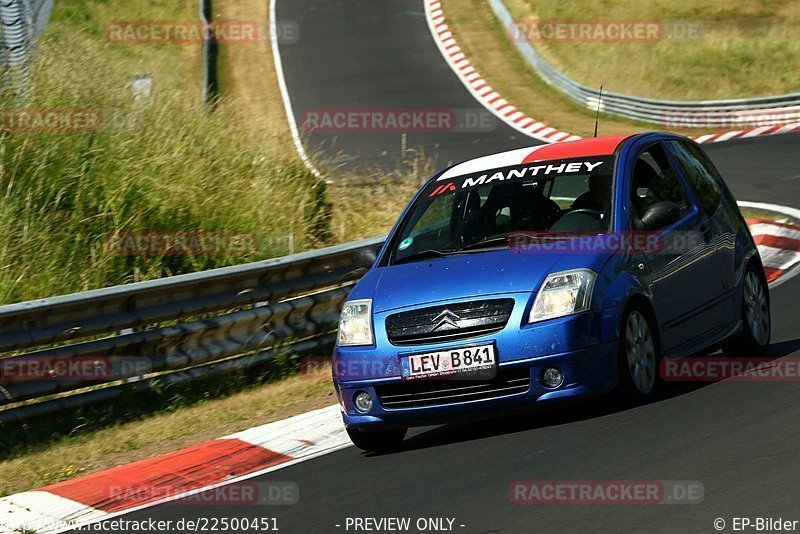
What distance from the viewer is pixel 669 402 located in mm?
7211

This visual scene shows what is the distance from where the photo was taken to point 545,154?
8.16m

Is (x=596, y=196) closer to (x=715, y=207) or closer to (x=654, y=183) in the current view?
(x=654, y=183)

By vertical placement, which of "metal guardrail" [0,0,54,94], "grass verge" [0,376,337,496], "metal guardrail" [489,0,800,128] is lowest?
"metal guardrail" [489,0,800,128]

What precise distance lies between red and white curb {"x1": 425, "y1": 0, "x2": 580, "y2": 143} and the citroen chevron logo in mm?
16632

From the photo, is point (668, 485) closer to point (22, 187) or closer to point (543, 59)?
point (22, 187)

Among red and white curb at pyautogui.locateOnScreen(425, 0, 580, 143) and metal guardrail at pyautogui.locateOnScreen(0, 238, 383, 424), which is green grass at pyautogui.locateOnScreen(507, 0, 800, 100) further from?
metal guardrail at pyautogui.locateOnScreen(0, 238, 383, 424)

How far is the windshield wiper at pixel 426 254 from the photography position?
24.9ft

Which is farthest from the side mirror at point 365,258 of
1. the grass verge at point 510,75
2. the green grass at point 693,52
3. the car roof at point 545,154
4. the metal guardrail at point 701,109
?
the green grass at point 693,52

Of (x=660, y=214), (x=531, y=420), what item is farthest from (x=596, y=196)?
(x=531, y=420)

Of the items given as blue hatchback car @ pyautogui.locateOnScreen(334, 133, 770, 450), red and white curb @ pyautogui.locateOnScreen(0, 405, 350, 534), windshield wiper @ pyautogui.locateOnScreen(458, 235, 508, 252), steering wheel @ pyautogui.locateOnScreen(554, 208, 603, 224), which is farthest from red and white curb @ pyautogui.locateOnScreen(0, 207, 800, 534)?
steering wheel @ pyautogui.locateOnScreen(554, 208, 603, 224)

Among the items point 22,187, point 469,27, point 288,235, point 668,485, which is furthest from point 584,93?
point 668,485

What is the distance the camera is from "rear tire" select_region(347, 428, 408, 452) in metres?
7.31

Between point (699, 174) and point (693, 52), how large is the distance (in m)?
27.5

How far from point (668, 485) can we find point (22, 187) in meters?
7.85
